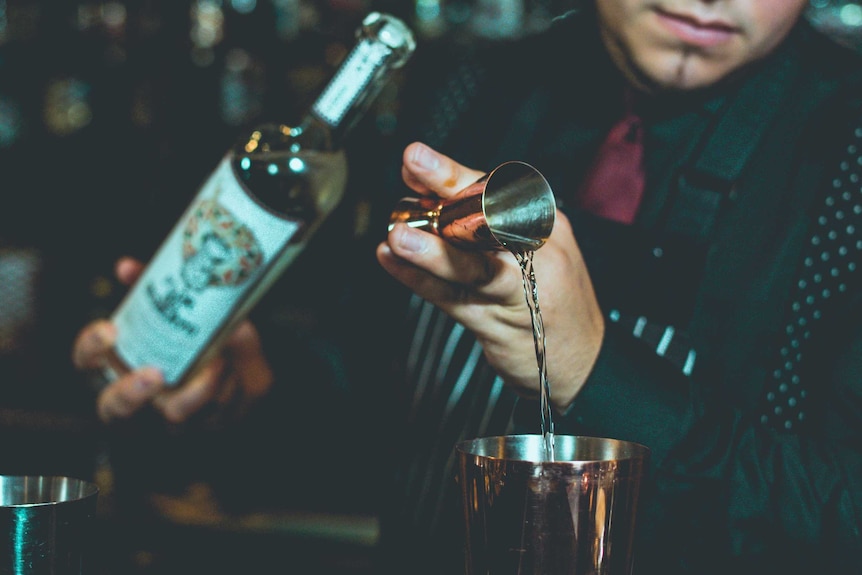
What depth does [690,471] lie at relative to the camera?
0.96 metres

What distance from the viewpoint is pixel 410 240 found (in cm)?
74

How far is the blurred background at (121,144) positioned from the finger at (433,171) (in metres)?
1.82

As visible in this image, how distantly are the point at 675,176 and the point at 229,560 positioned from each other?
1744 mm

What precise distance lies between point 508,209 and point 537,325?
0.69 feet

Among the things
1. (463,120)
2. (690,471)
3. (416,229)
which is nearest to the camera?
(416,229)

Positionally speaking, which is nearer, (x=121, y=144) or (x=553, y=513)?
(x=553, y=513)

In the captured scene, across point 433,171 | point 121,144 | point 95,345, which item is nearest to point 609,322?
point 433,171

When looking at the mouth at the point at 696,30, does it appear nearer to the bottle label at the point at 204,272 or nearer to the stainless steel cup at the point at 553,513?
the bottle label at the point at 204,272

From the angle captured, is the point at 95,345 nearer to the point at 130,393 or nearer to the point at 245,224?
the point at 130,393

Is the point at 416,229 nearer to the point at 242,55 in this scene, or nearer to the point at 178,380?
the point at 178,380

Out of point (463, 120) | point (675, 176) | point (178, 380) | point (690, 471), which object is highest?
point (463, 120)

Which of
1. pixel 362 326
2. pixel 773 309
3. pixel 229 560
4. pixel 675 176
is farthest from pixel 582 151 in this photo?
pixel 229 560

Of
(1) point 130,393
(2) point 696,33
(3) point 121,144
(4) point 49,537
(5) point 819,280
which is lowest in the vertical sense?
(4) point 49,537

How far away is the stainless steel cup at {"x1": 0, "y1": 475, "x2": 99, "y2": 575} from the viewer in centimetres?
60
